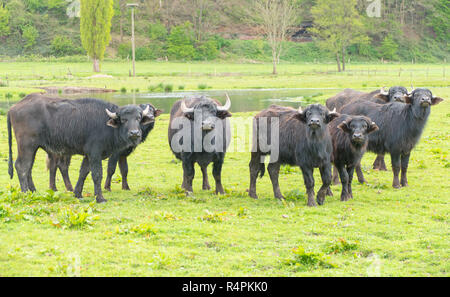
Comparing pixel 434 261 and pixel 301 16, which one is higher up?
pixel 301 16

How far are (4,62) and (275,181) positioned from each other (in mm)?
58040

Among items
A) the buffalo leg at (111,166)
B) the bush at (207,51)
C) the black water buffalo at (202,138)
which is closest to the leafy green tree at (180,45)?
the bush at (207,51)

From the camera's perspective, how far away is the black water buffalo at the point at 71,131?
383 inches

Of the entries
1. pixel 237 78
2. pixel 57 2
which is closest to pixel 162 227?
pixel 237 78

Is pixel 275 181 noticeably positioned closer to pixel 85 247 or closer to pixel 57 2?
pixel 85 247

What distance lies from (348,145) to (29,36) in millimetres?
64852

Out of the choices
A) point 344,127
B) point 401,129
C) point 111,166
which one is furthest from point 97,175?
point 401,129

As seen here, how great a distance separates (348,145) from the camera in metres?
9.84

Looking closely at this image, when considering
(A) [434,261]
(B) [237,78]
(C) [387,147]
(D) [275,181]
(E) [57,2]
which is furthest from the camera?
(E) [57,2]

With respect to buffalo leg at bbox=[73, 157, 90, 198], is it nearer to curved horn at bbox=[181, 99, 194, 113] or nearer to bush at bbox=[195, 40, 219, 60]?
curved horn at bbox=[181, 99, 194, 113]

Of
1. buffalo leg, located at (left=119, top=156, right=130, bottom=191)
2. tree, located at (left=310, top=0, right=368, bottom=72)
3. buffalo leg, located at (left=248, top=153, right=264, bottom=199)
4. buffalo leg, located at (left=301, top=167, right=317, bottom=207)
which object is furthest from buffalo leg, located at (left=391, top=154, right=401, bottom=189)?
tree, located at (left=310, top=0, right=368, bottom=72)

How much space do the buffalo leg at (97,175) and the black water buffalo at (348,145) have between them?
14.3 ft

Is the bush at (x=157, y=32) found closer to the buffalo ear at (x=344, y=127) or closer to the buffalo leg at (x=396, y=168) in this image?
the buffalo leg at (x=396, y=168)

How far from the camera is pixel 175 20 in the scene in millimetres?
79188
